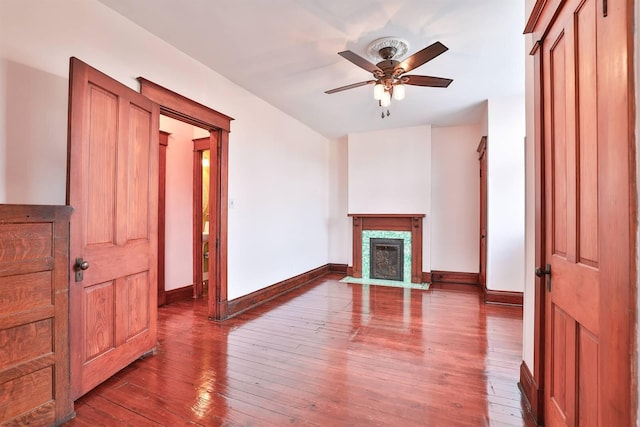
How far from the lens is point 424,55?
245 centimetres

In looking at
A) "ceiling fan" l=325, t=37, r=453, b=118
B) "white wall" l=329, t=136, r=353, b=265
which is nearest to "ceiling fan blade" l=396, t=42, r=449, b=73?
"ceiling fan" l=325, t=37, r=453, b=118

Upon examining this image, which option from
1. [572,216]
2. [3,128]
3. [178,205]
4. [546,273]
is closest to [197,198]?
[178,205]

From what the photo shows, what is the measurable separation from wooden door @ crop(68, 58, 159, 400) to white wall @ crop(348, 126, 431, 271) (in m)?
4.02

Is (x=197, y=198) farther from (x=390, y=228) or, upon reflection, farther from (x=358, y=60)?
(x=390, y=228)

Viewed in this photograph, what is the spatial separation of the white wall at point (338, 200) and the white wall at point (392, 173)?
40 centimetres

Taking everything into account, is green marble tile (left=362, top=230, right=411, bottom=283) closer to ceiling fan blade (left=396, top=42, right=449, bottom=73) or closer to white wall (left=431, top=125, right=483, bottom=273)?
white wall (left=431, top=125, right=483, bottom=273)

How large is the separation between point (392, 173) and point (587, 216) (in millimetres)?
4645

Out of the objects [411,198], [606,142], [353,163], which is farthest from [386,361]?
[353,163]

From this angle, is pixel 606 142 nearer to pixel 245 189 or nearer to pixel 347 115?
pixel 245 189

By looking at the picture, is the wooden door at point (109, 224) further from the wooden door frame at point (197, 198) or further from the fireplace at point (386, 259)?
the fireplace at point (386, 259)

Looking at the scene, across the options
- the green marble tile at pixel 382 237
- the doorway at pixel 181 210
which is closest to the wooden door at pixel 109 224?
the doorway at pixel 181 210

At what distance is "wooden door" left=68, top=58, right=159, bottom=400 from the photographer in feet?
6.15

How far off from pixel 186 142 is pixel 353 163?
3090 mm

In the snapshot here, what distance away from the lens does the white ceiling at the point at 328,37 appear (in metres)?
2.33
